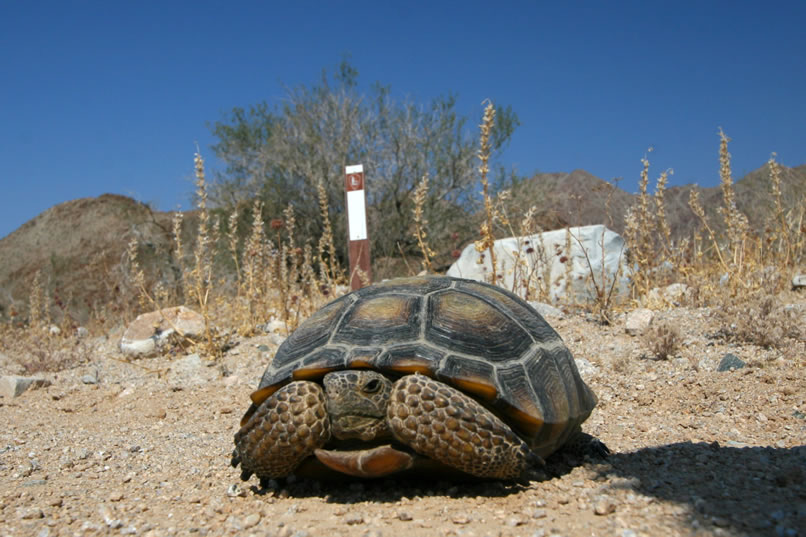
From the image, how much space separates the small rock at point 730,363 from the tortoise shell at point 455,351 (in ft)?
5.72

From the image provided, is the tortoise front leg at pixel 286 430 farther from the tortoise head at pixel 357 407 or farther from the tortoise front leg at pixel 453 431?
the tortoise front leg at pixel 453 431

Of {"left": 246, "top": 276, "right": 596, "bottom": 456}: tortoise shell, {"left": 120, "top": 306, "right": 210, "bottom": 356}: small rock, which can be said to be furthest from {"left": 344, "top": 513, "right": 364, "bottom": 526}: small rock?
{"left": 120, "top": 306, "right": 210, "bottom": 356}: small rock

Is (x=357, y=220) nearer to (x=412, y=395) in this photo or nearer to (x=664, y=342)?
(x=664, y=342)

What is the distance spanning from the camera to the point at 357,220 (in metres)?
7.20

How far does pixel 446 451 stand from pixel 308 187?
10.8 metres

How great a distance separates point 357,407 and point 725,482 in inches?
52.7

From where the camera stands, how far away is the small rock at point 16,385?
16.5 feet

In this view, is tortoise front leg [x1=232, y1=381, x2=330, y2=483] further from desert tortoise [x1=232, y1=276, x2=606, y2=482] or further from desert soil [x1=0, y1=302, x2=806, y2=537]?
desert soil [x1=0, y1=302, x2=806, y2=537]

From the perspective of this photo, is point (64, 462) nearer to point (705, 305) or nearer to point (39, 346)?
point (39, 346)

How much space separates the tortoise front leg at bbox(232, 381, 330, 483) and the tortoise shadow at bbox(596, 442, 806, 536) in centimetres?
111

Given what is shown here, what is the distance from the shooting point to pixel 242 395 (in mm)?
4664

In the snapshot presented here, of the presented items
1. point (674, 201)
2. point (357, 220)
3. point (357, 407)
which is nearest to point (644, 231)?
point (357, 220)

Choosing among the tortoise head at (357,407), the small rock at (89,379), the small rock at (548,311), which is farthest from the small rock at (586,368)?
the small rock at (89,379)

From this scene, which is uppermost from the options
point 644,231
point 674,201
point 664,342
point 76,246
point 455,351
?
point 674,201
